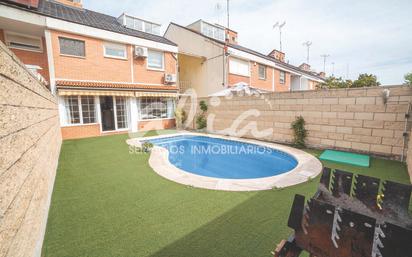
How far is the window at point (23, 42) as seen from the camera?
44.3 feet

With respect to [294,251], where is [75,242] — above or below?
below

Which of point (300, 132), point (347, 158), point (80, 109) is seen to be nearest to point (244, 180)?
point (347, 158)

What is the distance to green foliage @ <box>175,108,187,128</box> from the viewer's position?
19391 mm

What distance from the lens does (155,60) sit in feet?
62.5

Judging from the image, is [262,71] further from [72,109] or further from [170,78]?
[72,109]

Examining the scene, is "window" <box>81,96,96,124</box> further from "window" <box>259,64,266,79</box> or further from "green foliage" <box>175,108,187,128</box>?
"window" <box>259,64,266,79</box>

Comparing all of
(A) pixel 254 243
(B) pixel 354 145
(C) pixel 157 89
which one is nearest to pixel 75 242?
(A) pixel 254 243

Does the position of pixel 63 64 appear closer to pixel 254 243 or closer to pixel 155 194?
pixel 155 194

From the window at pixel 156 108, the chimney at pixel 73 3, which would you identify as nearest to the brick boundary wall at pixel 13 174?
the window at pixel 156 108

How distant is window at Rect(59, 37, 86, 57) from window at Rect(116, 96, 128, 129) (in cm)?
428

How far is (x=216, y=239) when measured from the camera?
351cm

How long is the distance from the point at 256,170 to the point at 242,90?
30.2 feet

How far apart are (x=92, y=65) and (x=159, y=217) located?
1532 centimetres

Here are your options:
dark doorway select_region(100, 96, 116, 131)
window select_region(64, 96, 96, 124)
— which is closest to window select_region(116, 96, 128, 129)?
dark doorway select_region(100, 96, 116, 131)
